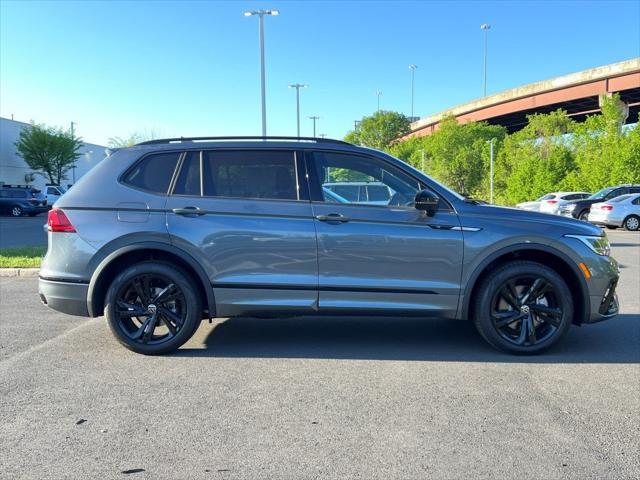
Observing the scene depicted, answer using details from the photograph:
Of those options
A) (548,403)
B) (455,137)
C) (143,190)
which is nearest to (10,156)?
(455,137)

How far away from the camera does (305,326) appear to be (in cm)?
564

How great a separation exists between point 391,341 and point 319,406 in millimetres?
1689

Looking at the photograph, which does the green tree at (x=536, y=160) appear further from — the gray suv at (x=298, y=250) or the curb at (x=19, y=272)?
the curb at (x=19, y=272)

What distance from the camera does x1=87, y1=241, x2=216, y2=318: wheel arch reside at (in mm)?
4488

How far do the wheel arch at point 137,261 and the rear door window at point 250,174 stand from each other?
63cm

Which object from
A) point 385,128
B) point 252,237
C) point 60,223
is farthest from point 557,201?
point 385,128

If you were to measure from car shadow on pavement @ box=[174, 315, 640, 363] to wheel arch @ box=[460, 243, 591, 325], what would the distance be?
42 cm

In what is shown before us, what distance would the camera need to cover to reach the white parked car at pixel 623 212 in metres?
18.9

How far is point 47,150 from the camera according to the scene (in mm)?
44938

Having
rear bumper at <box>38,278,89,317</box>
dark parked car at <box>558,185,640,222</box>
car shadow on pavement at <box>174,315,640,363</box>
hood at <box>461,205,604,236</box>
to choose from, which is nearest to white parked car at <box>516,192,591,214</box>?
dark parked car at <box>558,185,640,222</box>

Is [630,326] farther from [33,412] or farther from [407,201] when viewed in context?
[33,412]

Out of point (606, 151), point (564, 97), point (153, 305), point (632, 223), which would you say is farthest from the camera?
point (564, 97)

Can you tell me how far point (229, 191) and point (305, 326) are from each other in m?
1.89

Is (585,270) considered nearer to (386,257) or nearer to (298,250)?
(386,257)
